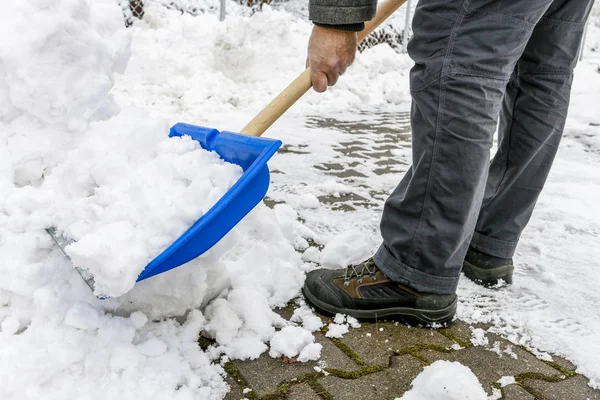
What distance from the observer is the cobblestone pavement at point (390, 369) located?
1477mm

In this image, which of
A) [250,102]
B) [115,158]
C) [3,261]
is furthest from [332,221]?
[250,102]

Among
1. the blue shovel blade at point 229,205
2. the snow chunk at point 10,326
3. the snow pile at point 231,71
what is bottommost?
the snow pile at point 231,71

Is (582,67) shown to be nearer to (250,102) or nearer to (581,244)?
(250,102)

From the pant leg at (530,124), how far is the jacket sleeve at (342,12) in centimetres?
68

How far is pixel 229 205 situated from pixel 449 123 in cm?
68

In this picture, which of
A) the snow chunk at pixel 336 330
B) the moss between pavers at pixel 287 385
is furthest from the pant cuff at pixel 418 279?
the moss between pavers at pixel 287 385

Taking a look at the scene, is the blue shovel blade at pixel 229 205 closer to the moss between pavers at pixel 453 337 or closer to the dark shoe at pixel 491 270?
the moss between pavers at pixel 453 337

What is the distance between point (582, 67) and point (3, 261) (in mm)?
10305

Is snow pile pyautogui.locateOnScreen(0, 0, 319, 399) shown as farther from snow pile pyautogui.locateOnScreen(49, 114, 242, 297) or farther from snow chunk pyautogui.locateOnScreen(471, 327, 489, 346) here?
snow chunk pyautogui.locateOnScreen(471, 327, 489, 346)

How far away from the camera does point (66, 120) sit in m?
1.66

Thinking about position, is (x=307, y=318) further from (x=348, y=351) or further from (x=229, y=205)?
(x=229, y=205)

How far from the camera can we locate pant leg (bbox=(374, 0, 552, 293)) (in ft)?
5.05

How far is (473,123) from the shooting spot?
160 cm

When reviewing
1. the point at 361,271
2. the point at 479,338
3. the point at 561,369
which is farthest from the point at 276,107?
the point at 561,369
